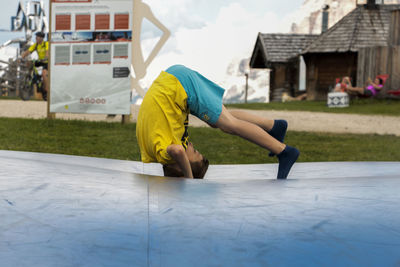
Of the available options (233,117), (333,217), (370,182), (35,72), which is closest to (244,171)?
(233,117)

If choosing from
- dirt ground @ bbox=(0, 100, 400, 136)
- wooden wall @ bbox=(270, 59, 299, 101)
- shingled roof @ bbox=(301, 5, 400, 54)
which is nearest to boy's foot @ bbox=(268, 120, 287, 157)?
dirt ground @ bbox=(0, 100, 400, 136)

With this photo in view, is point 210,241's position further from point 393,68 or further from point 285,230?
point 393,68

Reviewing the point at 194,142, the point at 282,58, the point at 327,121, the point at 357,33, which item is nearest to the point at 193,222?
the point at 194,142

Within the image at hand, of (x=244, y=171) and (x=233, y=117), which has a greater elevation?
(x=233, y=117)

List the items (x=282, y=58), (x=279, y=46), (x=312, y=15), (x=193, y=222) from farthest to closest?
(x=312, y=15) → (x=279, y=46) → (x=282, y=58) → (x=193, y=222)

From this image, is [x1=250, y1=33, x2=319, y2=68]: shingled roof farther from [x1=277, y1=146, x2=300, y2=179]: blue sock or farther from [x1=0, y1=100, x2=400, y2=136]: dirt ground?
[x1=277, y1=146, x2=300, y2=179]: blue sock

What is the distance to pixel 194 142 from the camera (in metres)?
5.84

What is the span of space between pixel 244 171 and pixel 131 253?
1508 mm

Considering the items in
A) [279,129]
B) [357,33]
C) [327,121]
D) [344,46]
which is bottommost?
[327,121]

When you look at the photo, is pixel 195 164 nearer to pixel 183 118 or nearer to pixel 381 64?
pixel 183 118

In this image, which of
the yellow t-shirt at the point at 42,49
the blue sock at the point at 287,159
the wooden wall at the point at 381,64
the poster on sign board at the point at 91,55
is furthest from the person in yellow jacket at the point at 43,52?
the blue sock at the point at 287,159

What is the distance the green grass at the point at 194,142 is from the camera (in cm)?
500

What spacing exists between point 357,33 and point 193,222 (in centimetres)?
1809

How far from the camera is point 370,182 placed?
1.28 m
